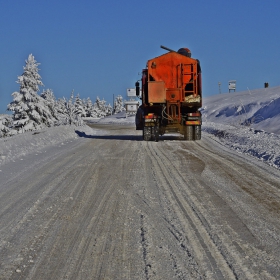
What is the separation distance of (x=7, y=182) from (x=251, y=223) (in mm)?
4942

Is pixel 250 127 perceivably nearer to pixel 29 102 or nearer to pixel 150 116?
pixel 150 116

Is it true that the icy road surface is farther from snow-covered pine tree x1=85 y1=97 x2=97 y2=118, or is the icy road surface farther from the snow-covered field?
snow-covered pine tree x1=85 y1=97 x2=97 y2=118

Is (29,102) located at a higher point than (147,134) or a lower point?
higher

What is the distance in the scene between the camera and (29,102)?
3803cm

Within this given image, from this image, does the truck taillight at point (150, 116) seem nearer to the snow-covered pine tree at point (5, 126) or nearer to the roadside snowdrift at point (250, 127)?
the roadside snowdrift at point (250, 127)

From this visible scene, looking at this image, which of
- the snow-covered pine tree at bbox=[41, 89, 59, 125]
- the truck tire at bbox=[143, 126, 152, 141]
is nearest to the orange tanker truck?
the truck tire at bbox=[143, 126, 152, 141]

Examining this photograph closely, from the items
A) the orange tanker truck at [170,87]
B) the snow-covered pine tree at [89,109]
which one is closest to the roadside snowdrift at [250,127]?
the orange tanker truck at [170,87]

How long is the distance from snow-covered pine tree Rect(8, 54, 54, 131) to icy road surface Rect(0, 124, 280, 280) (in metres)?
29.4

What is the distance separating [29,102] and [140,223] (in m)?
34.7

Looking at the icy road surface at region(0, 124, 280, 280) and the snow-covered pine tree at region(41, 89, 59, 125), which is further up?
the snow-covered pine tree at region(41, 89, 59, 125)

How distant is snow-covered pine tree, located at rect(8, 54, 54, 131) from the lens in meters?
37.6

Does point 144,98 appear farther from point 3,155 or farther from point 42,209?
point 42,209

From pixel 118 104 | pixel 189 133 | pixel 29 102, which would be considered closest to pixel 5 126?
pixel 29 102

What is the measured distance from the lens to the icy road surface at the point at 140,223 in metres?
3.79
